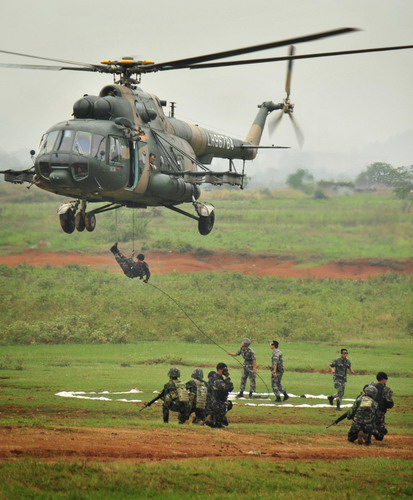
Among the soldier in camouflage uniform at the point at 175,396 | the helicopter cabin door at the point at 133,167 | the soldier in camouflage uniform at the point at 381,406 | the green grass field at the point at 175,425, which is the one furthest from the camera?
the helicopter cabin door at the point at 133,167

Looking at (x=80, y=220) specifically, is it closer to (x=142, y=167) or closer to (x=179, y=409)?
(x=142, y=167)

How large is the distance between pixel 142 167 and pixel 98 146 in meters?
1.98

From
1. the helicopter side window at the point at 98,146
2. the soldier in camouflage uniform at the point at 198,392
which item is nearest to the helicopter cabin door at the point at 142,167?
the helicopter side window at the point at 98,146

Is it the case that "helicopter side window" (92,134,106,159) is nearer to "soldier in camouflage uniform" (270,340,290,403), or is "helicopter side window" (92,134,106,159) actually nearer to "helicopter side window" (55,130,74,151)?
"helicopter side window" (55,130,74,151)

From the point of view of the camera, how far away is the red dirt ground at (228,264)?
52.2 metres

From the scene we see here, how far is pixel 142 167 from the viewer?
27062mm

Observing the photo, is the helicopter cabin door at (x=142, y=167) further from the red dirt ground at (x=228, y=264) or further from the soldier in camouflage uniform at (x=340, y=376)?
the red dirt ground at (x=228, y=264)

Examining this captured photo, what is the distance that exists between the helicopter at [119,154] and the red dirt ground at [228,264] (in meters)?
22.0

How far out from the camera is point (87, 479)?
15352mm

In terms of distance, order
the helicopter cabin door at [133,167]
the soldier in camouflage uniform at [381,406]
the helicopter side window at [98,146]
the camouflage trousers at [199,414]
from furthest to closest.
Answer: the helicopter cabin door at [133,167], the helicopter side window at [98,146], the camouflage trousers at [199,414], the soldier in camouflage uniform at [381,406]

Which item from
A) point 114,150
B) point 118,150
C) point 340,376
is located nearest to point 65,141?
point 114,150

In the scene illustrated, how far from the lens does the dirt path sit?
16906 millimetres

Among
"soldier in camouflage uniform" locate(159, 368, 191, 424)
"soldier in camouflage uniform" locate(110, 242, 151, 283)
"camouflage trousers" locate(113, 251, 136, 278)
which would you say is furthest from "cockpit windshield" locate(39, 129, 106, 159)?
"soldier in camouflage uniform" locate(159, 368, 191, 424)

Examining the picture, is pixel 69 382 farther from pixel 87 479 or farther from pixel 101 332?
pixel 87 479
